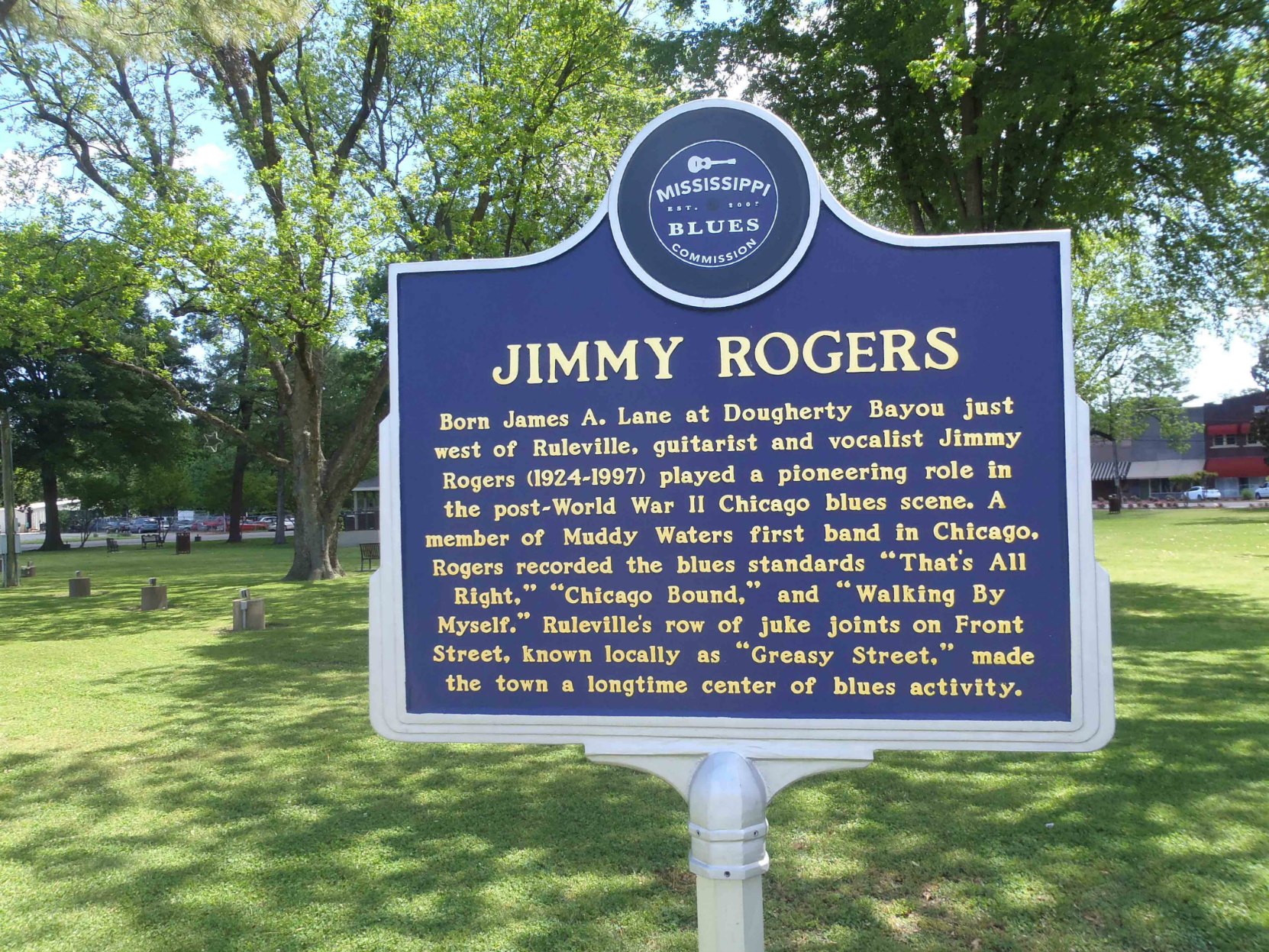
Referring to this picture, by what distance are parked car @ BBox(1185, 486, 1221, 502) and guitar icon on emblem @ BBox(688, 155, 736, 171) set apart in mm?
70224

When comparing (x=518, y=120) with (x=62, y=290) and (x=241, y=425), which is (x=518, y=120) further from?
(x=241, y=425)

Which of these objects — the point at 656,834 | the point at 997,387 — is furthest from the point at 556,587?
the point at 656,834

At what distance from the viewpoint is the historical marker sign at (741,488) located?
256 cm

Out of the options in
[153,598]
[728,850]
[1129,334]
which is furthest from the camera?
[1129,334]

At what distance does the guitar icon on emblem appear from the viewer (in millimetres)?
2660

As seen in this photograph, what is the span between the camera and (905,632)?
2.58 m

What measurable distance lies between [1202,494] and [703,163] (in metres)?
71.4

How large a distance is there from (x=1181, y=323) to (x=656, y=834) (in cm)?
1647

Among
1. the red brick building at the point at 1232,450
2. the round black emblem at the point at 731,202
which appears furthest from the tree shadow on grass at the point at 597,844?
the red brick building at the point at 1232,450

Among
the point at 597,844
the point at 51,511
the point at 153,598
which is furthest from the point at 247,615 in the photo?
the point at 51,511

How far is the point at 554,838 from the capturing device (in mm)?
4895

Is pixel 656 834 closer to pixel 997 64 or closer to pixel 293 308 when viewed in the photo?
pixel 997 64

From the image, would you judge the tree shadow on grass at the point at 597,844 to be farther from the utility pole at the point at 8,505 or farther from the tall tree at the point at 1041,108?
the utility pole at the point at 8,505

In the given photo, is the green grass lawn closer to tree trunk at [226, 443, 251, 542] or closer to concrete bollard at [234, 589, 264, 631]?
concrete bollard at [234, 589, 264, 631]
